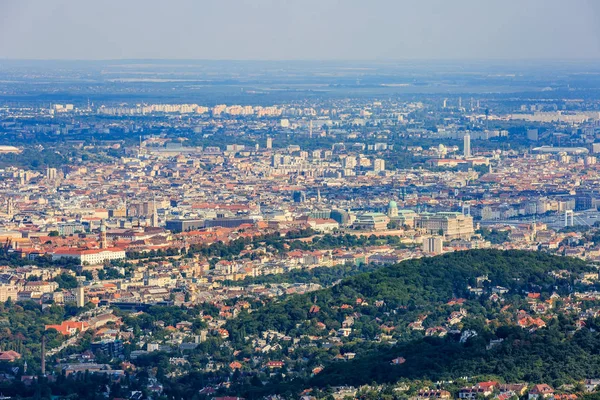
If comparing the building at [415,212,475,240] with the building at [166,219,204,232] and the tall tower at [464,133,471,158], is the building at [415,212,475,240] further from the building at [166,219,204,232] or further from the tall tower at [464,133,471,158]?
the tall tower at [464,133,471,158]

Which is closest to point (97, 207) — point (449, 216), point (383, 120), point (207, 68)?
point (449, 216)

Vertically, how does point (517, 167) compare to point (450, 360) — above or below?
below

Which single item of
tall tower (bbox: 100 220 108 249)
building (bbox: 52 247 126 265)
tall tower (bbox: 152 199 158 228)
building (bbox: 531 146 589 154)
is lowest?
building (bbox: 531 146 589 154)

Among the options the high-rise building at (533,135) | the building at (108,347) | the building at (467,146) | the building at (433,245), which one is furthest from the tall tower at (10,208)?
the high-rise building at (533,135)

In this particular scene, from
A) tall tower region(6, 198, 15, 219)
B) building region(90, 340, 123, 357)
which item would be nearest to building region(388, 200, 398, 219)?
tall tower region(6, 198, 15, 219)

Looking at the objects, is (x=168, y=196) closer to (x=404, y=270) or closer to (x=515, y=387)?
(x=404, y=270)

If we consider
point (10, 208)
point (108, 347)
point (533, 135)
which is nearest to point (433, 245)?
point (108, 347)
